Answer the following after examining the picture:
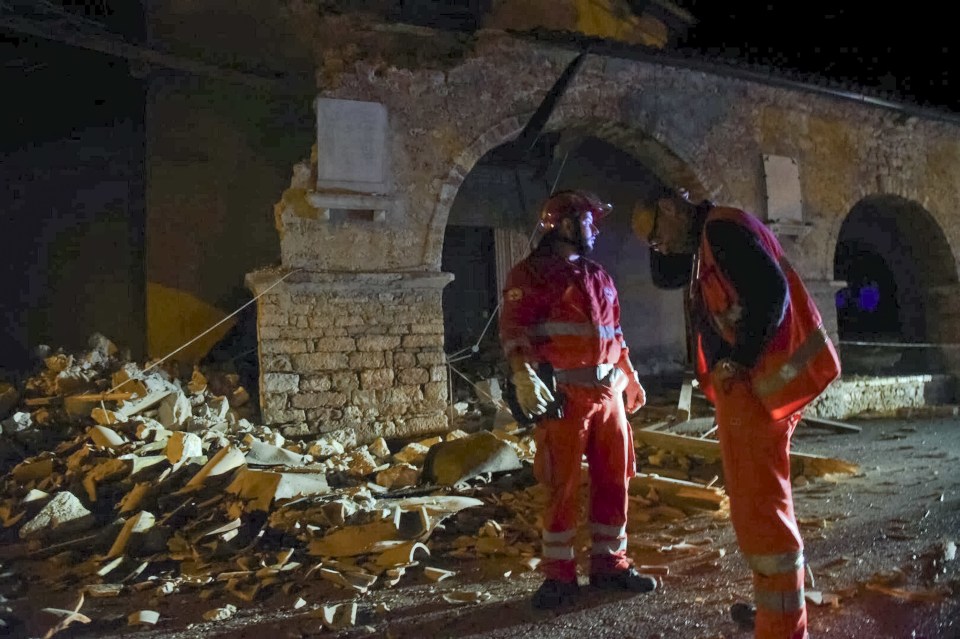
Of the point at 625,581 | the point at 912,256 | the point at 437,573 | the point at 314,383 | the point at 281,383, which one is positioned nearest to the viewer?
the point at 625,581

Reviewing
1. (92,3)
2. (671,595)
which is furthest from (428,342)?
(92,3)

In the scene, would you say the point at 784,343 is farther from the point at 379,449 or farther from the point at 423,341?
the point at 423,341

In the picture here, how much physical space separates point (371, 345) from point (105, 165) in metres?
4.92

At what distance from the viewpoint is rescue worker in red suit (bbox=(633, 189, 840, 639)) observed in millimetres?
2062

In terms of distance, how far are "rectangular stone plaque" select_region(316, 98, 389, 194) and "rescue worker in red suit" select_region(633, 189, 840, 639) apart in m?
4.17

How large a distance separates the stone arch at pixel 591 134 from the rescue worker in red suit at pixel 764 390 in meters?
4.14

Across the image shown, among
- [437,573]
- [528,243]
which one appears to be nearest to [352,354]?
[437,573]

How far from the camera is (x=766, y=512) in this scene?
2.08m

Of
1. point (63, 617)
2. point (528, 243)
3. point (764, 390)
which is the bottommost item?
point (63, 617)

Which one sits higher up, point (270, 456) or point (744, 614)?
point (270, 456)

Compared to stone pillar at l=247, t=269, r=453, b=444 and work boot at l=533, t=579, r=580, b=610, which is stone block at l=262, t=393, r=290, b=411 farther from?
work boot at l=533, t=579, r=580, b=610

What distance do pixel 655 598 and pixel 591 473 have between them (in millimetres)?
623

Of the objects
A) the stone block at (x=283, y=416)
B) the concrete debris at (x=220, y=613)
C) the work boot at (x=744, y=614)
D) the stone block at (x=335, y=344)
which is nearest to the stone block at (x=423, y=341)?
the stone block at (x=335, y=344)

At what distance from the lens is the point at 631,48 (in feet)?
22.0
